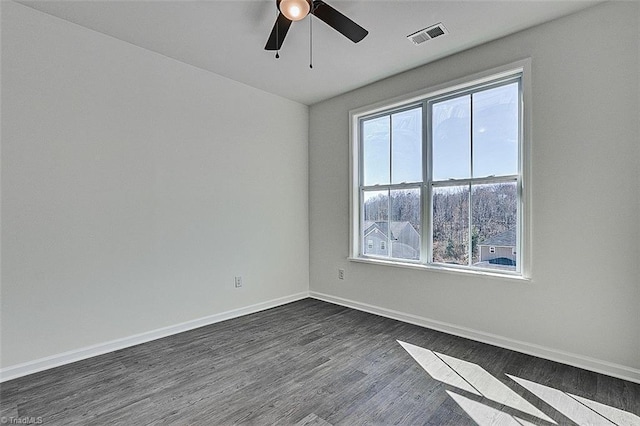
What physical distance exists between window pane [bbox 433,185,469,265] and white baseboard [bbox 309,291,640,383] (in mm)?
666

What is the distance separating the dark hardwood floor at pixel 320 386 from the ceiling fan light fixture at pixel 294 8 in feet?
8.23

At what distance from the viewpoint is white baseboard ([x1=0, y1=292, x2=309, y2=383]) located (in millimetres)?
2380

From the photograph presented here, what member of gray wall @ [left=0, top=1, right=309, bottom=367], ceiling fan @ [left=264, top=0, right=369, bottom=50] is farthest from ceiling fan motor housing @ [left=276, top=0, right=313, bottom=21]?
gray wall @ [left=0, top=1, right=309, bottom=367]

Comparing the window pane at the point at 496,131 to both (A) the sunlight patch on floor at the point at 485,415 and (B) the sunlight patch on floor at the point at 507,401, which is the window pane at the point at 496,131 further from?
(A) the sunlight patch on floor at the point at 485,415

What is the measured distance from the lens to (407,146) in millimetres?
3699

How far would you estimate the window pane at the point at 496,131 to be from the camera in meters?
2.90

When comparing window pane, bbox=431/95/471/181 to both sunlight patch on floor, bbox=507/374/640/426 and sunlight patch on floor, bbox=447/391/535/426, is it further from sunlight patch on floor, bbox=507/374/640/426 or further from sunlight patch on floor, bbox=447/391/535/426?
sunlight patch on floor, bbox=447/391/535/426

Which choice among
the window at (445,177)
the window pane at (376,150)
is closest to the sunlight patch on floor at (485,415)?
the window at (445,177)

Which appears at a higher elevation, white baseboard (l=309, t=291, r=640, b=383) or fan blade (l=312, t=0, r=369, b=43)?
fan blade (l=312, t=0, r=369, b=43)

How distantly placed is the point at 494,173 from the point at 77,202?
370cm

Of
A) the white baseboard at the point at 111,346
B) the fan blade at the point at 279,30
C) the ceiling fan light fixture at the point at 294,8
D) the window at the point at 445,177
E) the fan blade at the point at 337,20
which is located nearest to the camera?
the ceiling fan light fixture at the point at 294,8

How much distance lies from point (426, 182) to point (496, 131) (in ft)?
2.69

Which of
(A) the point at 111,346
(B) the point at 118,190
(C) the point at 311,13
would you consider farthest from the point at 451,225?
(A) the point at 111,346

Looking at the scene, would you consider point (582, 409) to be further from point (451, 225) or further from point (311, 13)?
point (311, 13)
